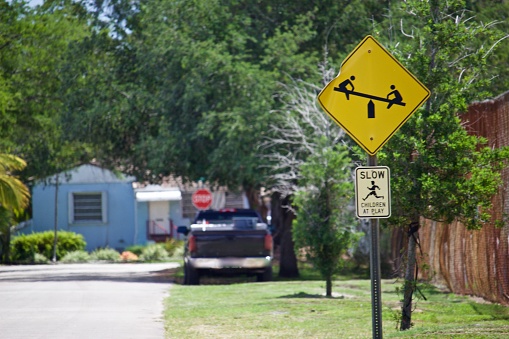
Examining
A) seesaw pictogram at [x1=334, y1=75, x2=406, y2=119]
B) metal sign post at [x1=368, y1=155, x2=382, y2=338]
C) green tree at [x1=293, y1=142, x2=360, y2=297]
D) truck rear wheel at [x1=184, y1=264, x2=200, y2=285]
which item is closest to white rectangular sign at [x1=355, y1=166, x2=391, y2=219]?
metal sign post at [x1=368, y1=155, x2=382, y2=338]

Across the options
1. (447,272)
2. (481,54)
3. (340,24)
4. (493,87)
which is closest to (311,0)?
(340,24)

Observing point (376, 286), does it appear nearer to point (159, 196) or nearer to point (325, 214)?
point (325, 214)

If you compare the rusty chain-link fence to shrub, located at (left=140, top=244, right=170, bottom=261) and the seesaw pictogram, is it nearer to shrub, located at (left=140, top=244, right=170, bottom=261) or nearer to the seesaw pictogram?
the seesaw pictogram

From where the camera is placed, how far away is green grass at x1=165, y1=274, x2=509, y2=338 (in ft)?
42.5

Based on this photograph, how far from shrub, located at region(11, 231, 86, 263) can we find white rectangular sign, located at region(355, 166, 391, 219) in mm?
31628

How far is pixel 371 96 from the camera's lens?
10.2m

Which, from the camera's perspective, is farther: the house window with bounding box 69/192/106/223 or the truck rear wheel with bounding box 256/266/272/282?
the house window with bounding box 69/192/106/223

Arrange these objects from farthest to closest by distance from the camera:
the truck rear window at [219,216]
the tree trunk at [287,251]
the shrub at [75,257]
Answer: the shrub at [75,257]
the tree trunk at [287,251]
the truck rear window at [219,216]

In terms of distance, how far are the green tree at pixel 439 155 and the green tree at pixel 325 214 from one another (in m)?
6.85

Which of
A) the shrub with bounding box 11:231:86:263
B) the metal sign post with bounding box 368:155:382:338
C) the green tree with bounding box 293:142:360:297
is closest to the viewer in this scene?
the metal sign post with bounding box 368:155:382:338

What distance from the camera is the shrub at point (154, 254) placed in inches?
1641

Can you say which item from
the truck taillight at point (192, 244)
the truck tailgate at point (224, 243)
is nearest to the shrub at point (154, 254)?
the truck taillight at point (192, 244)

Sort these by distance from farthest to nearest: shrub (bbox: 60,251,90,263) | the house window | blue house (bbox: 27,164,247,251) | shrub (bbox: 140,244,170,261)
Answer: the house window, blue house (bbox: 27,164,247,251), shrub (bbox: 140,244,170,261), shrub (bbox: 60,251,90,263)

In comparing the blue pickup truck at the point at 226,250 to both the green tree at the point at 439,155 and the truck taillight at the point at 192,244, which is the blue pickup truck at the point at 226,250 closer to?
the truck taillight at the point at 192,244
